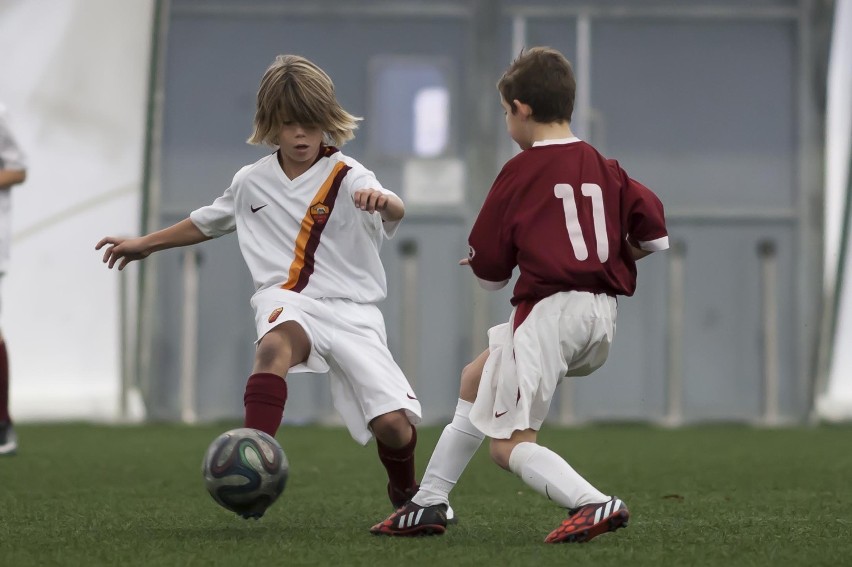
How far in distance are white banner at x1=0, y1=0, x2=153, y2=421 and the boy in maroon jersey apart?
259 inches

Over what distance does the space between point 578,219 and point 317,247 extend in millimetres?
880

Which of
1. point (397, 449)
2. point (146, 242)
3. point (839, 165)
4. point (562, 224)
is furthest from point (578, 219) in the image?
point (839, 165)

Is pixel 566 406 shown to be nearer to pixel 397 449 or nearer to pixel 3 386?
pixel 3 386

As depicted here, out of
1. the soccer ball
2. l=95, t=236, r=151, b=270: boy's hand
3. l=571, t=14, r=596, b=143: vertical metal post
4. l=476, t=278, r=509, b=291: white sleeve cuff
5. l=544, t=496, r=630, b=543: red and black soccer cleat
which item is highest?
l=571, t=14, r=596, b=143: vertical metal post

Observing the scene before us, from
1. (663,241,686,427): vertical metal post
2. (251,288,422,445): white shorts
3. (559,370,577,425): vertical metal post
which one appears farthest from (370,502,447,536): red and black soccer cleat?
(663,241,686,427): vertical metal post

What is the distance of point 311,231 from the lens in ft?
14.0

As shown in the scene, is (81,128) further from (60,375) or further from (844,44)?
(844,44)

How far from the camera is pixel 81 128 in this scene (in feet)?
33.4

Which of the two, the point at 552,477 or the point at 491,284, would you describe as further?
the point at 491,284

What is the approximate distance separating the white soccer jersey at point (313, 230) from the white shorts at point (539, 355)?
69 centimetres

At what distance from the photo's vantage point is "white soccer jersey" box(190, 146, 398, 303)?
14.0 feet

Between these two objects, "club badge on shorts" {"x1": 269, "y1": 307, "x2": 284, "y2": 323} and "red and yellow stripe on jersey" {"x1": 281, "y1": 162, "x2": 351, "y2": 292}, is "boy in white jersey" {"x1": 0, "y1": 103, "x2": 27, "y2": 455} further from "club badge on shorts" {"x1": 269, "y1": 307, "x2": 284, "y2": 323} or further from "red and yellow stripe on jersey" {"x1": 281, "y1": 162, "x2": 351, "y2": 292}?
"club badge on shorts" {"x1": 269, "y1": 307, "x2": 284, "y2": 323}

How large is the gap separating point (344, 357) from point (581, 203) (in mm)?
865

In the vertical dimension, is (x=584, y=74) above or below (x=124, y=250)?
above
